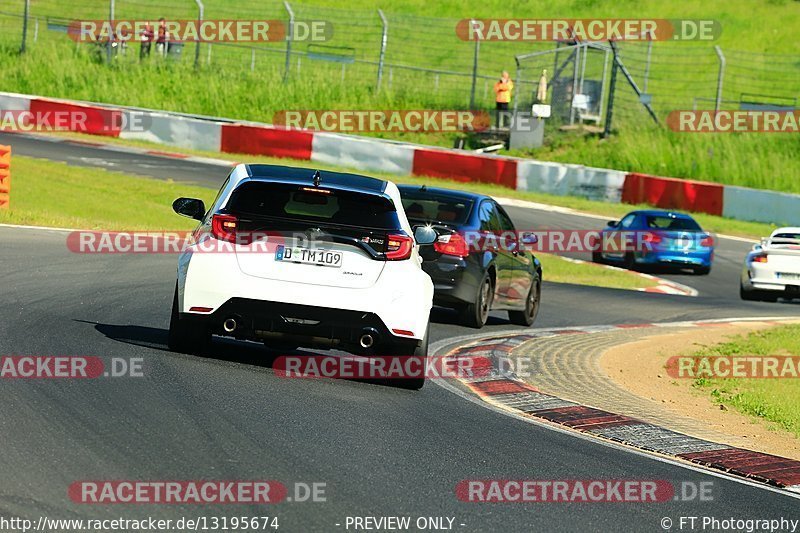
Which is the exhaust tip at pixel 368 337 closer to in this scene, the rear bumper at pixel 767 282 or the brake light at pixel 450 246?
the brake light at pixel 450 246

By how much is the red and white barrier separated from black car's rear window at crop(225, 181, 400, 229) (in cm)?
2389

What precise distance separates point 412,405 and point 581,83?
30.1 metres

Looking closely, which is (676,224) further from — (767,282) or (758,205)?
(758,205)

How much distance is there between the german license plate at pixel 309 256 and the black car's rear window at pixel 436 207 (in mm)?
4856

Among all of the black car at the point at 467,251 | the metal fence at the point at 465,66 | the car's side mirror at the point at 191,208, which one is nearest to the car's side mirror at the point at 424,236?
the car's side mirror at the point at 191,208

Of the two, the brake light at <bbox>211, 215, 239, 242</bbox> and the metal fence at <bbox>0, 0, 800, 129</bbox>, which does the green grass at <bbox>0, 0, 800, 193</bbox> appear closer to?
the metal fence at <bbox>0, 0, 800, 129</bbox>

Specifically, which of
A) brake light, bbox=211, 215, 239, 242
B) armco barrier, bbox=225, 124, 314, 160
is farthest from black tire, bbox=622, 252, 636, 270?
brake light, bbox=211, 215, 239, 242

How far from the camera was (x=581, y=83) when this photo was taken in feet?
125

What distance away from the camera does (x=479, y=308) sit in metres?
14.4

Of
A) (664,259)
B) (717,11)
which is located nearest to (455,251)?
(664,259)

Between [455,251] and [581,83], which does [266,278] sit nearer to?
[455,251]

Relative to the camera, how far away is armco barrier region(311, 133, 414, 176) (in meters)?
34.2

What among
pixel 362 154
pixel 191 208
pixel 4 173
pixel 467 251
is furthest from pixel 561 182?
pixel 191 208

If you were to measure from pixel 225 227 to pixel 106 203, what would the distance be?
52.4 ft
